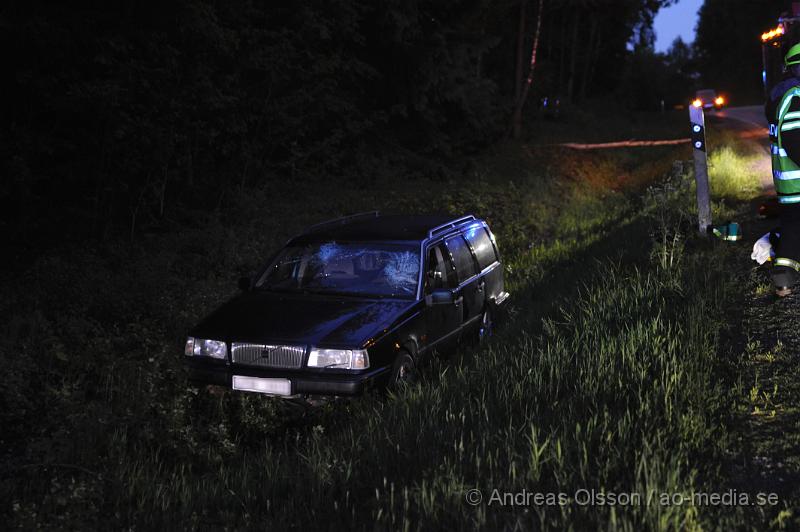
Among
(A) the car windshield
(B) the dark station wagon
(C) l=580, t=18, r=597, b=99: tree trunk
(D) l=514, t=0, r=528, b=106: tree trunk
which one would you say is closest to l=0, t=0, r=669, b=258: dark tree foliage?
(A) the car windshield

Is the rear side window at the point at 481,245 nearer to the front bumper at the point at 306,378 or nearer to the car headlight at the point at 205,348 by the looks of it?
the front bumper at the point at 306,378

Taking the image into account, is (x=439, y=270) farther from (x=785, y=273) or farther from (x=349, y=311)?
(x=785, y=273)

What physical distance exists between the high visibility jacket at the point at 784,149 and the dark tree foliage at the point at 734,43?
68600 mm

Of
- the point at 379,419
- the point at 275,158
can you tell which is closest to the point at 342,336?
the point at 379,419

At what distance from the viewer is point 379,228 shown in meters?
8.19

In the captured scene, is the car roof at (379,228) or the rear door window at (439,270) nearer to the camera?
the rear door window at (439,270)

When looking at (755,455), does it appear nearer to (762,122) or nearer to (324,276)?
(324,276)

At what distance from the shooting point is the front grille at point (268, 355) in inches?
237

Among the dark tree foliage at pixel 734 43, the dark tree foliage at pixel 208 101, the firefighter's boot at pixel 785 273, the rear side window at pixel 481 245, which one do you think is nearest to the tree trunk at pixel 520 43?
the dark tree foliage at pixel 208 101

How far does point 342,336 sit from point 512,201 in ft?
47.2

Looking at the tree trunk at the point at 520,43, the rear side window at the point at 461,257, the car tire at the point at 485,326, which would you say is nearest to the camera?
the rear side window at the point at 461,257

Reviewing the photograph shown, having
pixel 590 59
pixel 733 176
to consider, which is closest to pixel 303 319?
pixel 733 176

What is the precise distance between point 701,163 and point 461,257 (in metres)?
3.74

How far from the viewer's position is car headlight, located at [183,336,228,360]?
6285 millimetres
